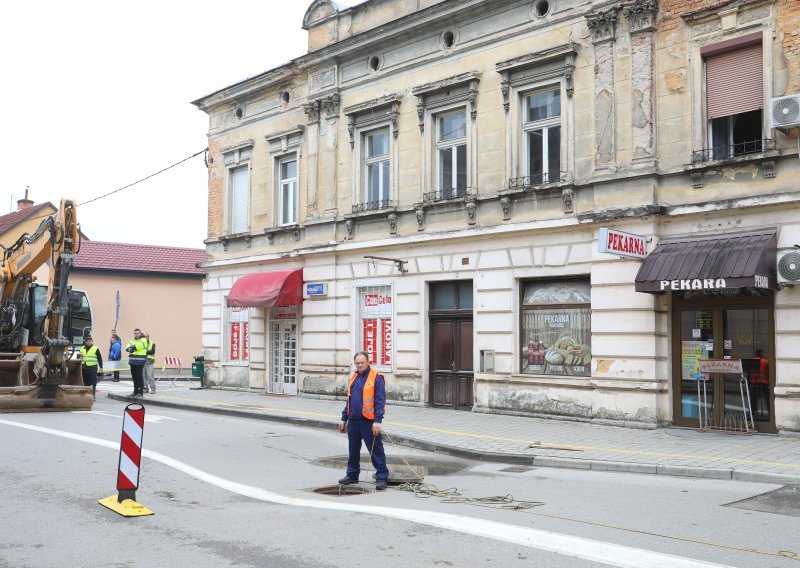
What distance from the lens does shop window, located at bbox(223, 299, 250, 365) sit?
2453 cm

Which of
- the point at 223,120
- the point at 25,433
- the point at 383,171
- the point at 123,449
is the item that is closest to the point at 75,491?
the point at 123,449

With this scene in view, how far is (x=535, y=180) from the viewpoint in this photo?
17094mm

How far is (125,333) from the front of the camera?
121 ft

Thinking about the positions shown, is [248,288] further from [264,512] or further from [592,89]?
[264,512]

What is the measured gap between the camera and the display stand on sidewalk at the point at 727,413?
13633mm

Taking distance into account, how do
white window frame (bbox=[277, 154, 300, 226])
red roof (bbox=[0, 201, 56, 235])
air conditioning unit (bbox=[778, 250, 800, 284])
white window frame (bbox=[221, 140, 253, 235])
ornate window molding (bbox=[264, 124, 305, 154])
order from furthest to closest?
red roof (bbox=[0, 201, 56, 235]) → white window frame (bbox=[221, 140, 253, 235]) → white window frame (bbox=[277, 154, 300, 226]) → ornate window molding (bbox=[264, 124, 305, 154]) → air conditioning unit (bbox=[778, 250, 800, 284])

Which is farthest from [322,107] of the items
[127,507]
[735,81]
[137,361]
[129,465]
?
[127,507]

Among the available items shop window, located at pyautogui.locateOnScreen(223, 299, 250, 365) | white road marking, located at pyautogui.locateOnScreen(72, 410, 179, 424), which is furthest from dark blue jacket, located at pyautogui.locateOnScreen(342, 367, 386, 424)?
shop window, located at pyautogui.locateOnScreen(223, 299, 250, 365)

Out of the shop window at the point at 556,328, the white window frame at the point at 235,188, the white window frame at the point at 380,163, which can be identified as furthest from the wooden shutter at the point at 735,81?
the white window frame at the point at 235,188

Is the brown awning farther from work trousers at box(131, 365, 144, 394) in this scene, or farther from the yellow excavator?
work trousers at box(131, 365, 144, 394)

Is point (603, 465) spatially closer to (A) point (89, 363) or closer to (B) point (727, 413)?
(B) point (727, 413)

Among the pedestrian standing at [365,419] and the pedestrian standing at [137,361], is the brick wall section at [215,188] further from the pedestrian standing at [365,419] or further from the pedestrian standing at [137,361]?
the pedestrian standing at [365,419]

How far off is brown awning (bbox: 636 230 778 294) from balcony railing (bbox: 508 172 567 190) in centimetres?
292

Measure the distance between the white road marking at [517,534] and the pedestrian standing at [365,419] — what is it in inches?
42.8
